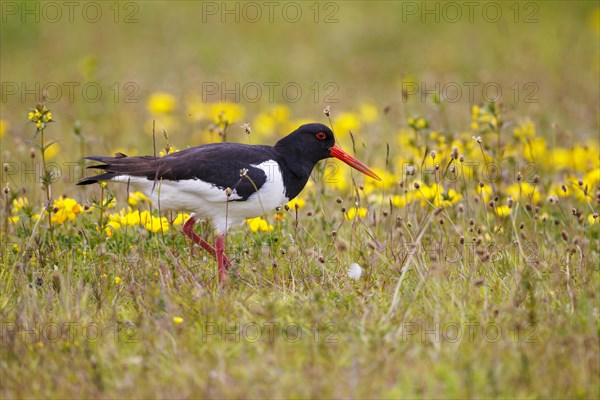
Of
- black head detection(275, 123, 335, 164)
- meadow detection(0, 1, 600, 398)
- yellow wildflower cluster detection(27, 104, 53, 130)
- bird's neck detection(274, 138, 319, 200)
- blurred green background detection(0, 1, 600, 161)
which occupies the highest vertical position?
blurred green background detection(0, 1, 600, 161)

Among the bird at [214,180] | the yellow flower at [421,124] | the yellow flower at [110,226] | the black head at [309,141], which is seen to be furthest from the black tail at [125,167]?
the yellow flower at [421,124]

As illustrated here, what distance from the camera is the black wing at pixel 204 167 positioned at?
5074mm

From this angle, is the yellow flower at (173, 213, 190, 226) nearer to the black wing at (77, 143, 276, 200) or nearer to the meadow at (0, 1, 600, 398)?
the meadow at (0, 1, 600, 398)

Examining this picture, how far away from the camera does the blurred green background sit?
1005 cm

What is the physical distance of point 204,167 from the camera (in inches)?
201

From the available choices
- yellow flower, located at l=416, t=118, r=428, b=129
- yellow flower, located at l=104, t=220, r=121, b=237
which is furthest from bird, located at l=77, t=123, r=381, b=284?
yellow flower, located at l=416, t=118, r=428, b=129

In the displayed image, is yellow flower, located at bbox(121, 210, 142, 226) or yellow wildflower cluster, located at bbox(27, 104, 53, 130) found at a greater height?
yellow wildflower cluster, located at bbox(27, 104, 53, 130)

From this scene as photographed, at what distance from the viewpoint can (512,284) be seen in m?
4.58

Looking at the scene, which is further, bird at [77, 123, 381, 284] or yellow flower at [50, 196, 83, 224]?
yellow flower at [50, 196, 83, 224]

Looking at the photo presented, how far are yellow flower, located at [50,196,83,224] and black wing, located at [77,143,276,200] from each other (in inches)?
11.0

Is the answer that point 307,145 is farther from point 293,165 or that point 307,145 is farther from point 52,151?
point 52,151

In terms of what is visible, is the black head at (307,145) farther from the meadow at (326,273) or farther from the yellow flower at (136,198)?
the yellow flower at (136,198)

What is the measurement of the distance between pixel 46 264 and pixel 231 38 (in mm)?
7973

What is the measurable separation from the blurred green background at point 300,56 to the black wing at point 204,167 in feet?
12.5
